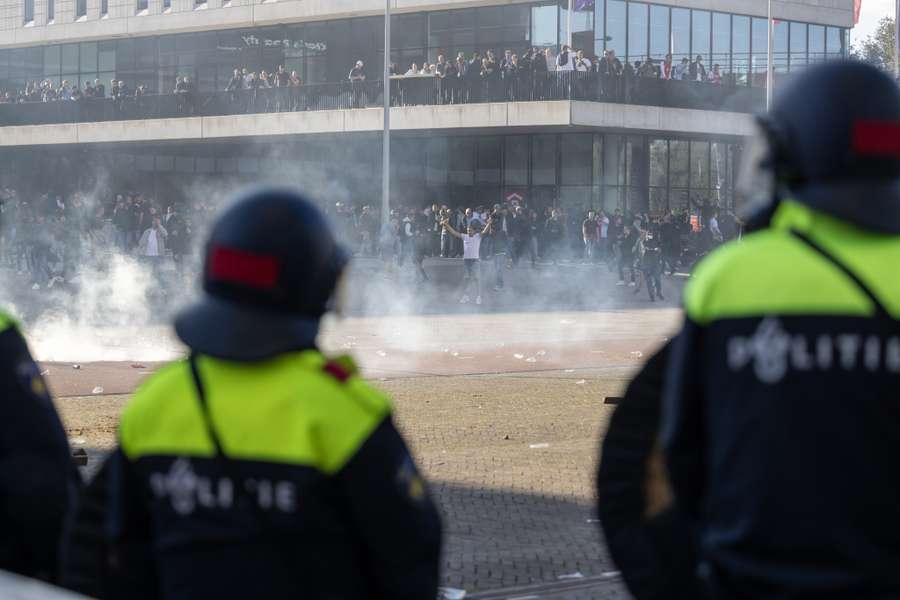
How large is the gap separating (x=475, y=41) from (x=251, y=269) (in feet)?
159

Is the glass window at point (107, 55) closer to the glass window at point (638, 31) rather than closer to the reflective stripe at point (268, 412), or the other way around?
the glass window at point (638, 31)

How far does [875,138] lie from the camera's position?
7.34ft

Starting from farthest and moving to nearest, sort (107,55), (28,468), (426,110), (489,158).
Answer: (107,55) < (489,158) < (426,110) < (28,468)

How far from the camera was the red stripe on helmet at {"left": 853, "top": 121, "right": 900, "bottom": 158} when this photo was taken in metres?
2.23

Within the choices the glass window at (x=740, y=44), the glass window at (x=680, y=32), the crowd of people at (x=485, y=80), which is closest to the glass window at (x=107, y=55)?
the crowd of people at (x=485, y=80)

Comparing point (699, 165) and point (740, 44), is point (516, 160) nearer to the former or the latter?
point (699, 165)

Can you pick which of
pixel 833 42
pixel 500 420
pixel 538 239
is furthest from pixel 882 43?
pixel 500 420

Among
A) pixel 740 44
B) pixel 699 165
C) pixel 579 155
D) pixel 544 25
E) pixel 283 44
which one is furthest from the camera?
pixel 283 44

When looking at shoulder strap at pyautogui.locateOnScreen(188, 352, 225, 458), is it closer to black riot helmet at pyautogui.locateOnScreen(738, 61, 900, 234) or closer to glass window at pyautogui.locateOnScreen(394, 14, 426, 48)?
black riot helmet at pyautogui.locateOnScreen(738, 61, 900, 234)

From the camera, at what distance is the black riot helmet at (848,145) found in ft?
7.32

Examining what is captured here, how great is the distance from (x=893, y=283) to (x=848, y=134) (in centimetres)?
24

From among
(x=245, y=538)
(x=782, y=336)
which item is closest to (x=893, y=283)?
(x=782, y=336)

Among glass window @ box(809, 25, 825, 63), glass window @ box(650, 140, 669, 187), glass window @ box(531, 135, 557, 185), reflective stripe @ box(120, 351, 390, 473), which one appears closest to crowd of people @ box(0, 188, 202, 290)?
glass window @ box(531, 135, 557, 185)

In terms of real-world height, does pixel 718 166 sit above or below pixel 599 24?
below
